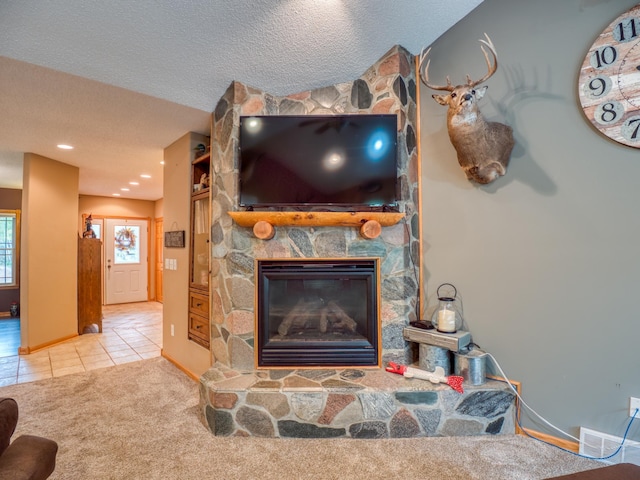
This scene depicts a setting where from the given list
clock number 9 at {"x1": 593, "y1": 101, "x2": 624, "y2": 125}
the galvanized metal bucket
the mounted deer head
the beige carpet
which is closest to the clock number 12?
clock number 9 at {"x1": 593, "y1": 101, "x2": 624, "y2": 125}

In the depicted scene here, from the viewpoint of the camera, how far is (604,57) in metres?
1.77

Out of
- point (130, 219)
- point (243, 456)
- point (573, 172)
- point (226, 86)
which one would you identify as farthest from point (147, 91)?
point (130, 219)

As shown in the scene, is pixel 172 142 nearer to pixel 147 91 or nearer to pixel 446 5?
pixel 147 91

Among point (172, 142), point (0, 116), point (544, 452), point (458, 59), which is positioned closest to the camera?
point (544, 452)

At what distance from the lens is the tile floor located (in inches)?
128

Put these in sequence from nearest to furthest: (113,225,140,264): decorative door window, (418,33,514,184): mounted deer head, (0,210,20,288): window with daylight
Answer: (418,33,514,184): mounted deer head → (0,210,20,288): window with daylight → (113,225,140,264): decorative door window

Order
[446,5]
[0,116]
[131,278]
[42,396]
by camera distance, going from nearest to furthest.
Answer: [446,5], [42,396], [0,116], [131,278]

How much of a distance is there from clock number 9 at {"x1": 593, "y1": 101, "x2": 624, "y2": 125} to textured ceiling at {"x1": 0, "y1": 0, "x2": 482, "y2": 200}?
3.73 ft

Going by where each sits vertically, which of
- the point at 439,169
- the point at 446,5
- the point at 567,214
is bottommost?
the point at 567,214

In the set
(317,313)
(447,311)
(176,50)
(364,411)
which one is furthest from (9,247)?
(447,311)

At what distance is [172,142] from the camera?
361 cm

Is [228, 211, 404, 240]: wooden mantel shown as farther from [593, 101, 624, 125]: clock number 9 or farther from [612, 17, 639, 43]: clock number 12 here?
[612, 17, 639, 43]: clock number 12

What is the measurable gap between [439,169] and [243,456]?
2.39 metres

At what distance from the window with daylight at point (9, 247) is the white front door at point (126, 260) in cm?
141
